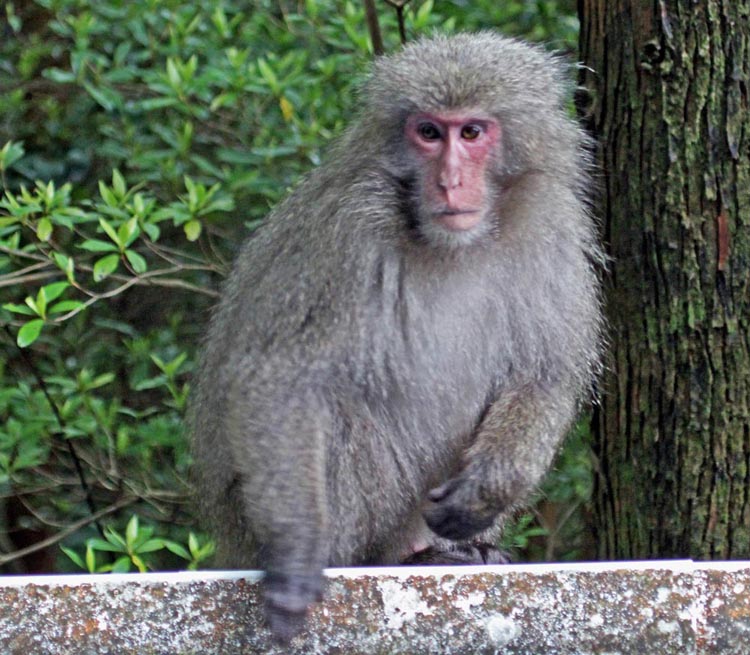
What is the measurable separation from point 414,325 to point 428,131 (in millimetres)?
537

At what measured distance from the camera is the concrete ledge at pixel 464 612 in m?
2.66

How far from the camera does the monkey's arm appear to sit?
3488 millimetres

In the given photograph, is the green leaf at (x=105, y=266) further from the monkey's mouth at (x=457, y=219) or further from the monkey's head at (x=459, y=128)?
the monkey's mouth at (x=457, y=219)

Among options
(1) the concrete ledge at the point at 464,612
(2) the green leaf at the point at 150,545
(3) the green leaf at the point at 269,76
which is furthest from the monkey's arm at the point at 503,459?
(3) the green leaf at the point at 269,76

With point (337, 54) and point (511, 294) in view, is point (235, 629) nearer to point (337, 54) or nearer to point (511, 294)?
point (511, 294)

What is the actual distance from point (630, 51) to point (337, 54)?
190cm

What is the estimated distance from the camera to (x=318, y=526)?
3295 millimetres

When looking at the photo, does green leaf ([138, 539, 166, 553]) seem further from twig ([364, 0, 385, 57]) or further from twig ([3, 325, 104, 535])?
twig ([364, 0, 385, 57])

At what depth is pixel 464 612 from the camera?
2701 mm

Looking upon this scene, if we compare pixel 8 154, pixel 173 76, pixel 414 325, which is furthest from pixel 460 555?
pixel 8 154

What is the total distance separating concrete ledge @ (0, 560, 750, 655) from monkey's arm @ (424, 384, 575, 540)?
764mm

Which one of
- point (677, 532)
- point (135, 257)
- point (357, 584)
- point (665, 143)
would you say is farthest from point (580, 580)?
point (135, 257)

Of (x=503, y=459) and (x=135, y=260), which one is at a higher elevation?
(x=135, y=260)

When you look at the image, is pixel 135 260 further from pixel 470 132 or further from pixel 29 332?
pixel 470 132
